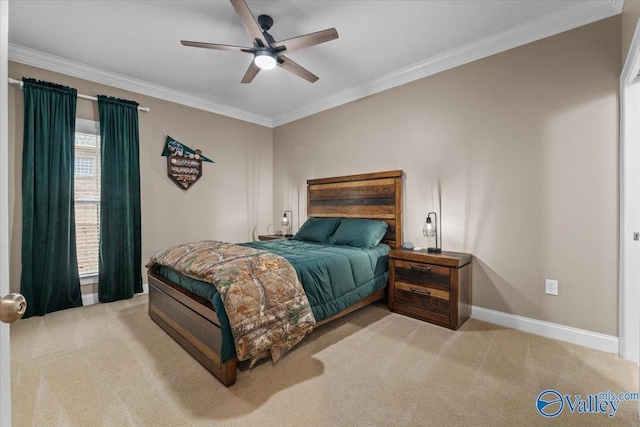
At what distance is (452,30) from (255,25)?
1.82m

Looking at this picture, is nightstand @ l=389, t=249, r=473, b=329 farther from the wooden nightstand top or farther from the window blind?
the window blind

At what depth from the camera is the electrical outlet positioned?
2.49 meters

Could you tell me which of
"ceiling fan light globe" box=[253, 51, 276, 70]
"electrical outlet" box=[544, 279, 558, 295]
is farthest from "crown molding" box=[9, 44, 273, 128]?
"electrical outlet" box=[544, 279, 558, 295]

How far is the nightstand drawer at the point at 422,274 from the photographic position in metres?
2.72

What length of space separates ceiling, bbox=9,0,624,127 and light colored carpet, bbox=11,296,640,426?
2.75 meters

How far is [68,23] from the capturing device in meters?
2.57

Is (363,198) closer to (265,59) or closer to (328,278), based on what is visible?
(328,278)

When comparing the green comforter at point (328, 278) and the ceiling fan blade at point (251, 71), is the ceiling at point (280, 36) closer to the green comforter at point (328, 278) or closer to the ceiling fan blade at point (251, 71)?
the ceiling fan blade at point (251, 71)

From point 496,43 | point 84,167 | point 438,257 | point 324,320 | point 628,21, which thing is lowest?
point 324,320

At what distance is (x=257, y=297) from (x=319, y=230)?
78.1 inches

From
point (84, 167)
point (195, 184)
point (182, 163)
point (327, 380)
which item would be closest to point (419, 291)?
point (327, 380)

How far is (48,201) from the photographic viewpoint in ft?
10.0

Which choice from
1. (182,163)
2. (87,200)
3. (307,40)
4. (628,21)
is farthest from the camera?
(182,163)

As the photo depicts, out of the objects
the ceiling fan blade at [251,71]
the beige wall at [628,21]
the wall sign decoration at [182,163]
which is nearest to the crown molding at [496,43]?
the beige wall at [628,21]
